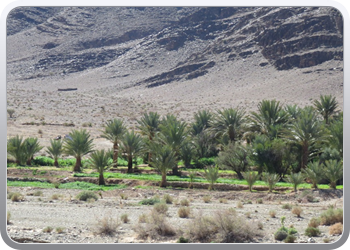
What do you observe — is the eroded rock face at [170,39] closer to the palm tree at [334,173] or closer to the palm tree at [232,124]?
the palm tree at [232,124]

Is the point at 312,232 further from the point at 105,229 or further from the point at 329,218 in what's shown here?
the point at 105,229

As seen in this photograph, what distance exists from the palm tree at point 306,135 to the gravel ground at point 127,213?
6675mm

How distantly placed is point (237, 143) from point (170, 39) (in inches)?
3795

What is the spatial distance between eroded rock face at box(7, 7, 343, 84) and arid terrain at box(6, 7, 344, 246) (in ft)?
1.04

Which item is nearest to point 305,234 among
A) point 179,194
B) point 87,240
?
point 87,240

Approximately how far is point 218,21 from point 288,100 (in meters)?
66.3

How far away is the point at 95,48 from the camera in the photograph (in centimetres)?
13625

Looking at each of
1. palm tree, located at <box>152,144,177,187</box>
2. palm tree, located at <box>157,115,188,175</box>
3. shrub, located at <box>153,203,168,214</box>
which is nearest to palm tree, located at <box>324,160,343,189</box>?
palm tree, located at <box>152,144,177,187</box>

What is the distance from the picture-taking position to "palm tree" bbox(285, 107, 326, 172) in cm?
3002

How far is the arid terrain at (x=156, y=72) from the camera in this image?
21.9 meters

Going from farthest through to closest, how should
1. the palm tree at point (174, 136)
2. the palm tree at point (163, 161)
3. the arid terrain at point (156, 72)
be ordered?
1. the palm tree at point (174, 136)
2. the palm tree at point (163, 161)
3. the arid terrain at point (156, 72)

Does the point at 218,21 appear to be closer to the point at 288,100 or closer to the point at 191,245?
the point at 288,100

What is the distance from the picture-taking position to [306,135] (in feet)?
99.0

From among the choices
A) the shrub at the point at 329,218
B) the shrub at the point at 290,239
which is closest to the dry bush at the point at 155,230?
the shrub at the point at 290,239
